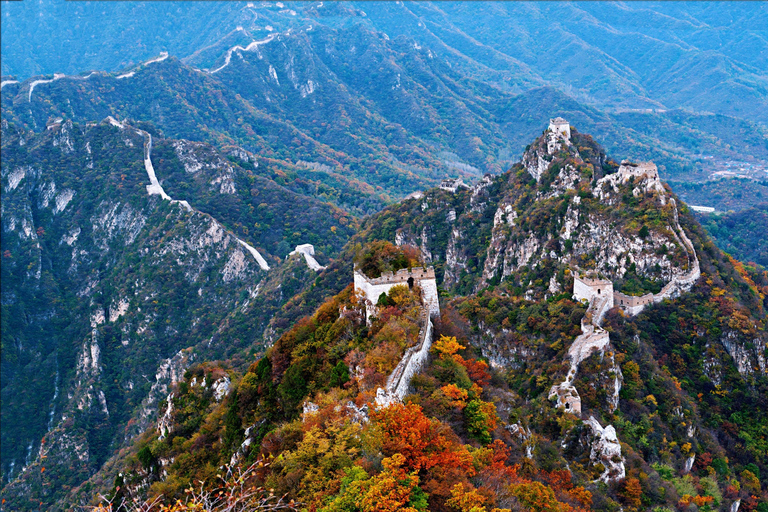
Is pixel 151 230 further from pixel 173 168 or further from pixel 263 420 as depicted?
pixel 263 420

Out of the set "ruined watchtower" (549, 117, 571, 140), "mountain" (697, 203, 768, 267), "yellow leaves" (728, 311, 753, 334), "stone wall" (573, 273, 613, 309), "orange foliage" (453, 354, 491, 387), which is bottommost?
"orange foliage" (453, 354, 491, 387)

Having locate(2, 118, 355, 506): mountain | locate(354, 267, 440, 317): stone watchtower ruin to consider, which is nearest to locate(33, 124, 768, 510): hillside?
locate(354, 267, 440, 317): stone watchtower ruin

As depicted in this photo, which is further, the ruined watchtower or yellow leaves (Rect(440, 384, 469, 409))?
the ruined watchtower

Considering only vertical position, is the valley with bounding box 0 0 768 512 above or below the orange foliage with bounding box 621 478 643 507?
above

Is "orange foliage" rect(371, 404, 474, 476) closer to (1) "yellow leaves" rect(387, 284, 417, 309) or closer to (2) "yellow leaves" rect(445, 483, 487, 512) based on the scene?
(2) "yellow leaves" rect(445, 483, 487, 512)

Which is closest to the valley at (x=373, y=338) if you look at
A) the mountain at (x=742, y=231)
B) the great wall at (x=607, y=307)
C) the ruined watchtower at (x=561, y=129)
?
the great wall at (x=607, y=307)
